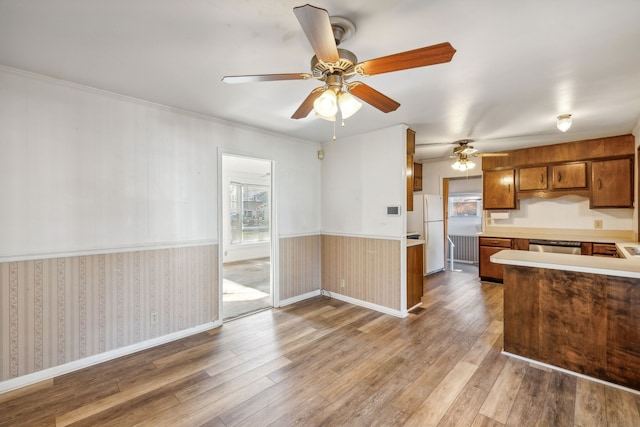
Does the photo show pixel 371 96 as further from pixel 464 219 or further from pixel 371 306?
pixel 464 219

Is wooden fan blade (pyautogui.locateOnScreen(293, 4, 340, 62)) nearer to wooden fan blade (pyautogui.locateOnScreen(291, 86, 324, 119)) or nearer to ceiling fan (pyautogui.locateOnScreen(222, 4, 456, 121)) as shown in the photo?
ceiling fan (pyautogui.locateOnScreen(222, 4, 456, 121))

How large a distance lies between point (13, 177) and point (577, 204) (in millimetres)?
7335

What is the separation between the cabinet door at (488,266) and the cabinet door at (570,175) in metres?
1.45

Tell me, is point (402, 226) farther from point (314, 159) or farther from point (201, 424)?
point (201, 424)

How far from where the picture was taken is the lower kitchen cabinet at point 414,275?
3.77 metres

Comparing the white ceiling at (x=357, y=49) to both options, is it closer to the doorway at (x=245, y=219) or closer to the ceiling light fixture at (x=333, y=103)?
the ceiling light fixture at (x=333, y=103)

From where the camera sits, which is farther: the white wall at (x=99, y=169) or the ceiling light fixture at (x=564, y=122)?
the ceiling light fixture at (x=564, y=122)

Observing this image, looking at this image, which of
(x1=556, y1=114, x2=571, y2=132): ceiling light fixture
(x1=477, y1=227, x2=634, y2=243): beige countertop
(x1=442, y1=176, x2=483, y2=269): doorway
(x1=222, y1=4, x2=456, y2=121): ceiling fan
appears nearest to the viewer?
(x1=222, y1=4, x2=456, y2=121): ceiling fan

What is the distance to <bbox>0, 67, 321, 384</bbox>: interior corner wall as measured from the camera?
Answer: 7.30 ft

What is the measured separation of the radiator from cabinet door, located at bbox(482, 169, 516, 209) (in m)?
1.96

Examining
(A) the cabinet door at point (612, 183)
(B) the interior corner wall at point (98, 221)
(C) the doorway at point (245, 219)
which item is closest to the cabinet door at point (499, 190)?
(A) the cabinet door at point (612, 183)

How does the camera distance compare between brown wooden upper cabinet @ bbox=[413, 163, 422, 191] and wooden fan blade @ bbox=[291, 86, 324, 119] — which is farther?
brown wooden upper cabinet @ bbox=[413, 163, 422, 191]

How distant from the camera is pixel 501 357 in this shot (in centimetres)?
262

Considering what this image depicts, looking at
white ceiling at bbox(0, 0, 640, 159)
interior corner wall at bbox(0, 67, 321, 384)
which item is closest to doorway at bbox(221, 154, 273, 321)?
interior corner wall at bbox(0, 67, 321, 384)
